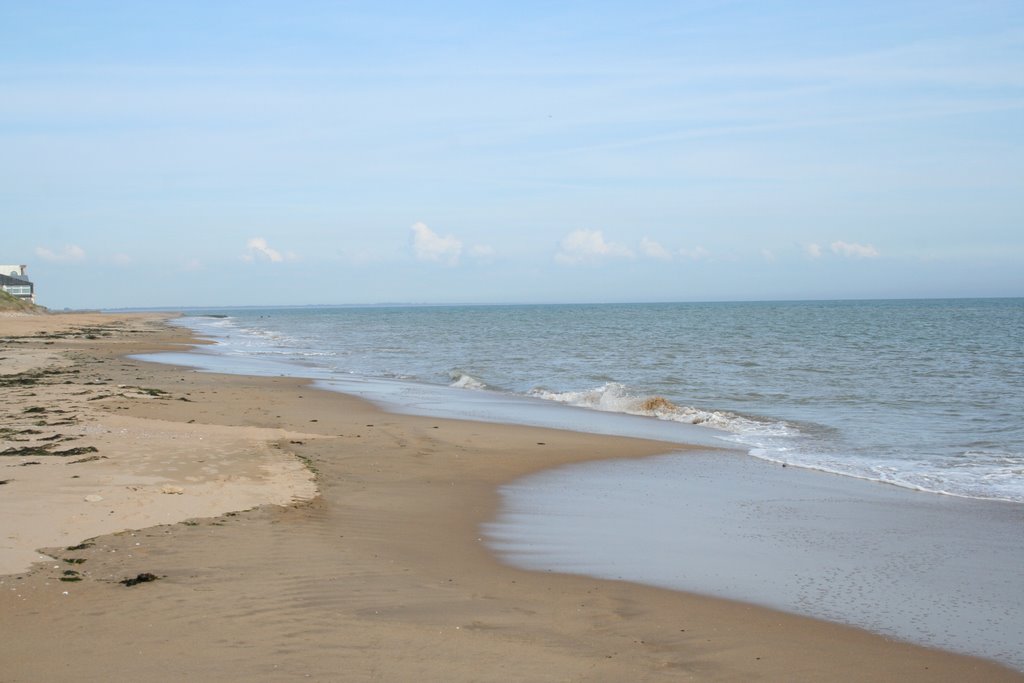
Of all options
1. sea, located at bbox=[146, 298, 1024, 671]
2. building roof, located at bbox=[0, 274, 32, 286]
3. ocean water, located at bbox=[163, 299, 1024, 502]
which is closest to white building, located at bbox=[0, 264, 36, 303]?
building roof, located at bbox=[0, 274, 32, 286]

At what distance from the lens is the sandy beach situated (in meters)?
4.78

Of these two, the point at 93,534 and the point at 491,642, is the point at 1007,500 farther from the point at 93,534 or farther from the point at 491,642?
the point at 93,534

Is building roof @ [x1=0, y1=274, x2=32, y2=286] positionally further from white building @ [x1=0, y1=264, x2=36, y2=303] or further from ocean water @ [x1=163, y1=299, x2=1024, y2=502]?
ocean water @ [x1=163, y1=299, x2=1024, y2=502]

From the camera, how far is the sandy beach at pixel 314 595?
4.78 meters

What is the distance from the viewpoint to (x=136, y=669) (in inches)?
177

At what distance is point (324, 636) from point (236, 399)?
13.7 metres

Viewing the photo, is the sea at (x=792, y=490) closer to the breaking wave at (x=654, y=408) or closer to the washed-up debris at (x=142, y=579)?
the breaking wave at (x=654, y=408)

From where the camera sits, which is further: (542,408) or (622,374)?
(622,374)

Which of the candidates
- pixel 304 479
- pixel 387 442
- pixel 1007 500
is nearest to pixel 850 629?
pixel 1007 500

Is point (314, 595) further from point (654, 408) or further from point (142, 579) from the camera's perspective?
point (654, 408)

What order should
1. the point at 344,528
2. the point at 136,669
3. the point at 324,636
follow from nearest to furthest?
the point at 136,669 → the point at 324,636 → the point at 344,528

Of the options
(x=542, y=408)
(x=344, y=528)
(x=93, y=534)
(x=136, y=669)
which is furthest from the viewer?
(x=542, y=408)

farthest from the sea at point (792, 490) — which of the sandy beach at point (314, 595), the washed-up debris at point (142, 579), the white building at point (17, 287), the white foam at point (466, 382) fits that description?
the white building at point (17, 287)

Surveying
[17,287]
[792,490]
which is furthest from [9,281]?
[792,490]
